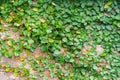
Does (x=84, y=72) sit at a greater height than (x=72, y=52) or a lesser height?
lesser

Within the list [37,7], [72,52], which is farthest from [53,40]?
[37,7]

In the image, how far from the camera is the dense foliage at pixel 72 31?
11.4ft

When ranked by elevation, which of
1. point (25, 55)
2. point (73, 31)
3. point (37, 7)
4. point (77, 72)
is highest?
point (37, 7)

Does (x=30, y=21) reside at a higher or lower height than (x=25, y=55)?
higher

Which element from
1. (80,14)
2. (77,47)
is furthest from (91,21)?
(77,47)

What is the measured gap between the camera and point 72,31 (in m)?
3.57

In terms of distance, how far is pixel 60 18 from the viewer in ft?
11.8

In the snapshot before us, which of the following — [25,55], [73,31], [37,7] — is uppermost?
[37,7]

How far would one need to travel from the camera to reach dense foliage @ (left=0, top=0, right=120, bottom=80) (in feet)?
11.4

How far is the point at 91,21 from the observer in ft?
11.8

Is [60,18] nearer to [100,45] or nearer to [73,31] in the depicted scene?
[73,31]

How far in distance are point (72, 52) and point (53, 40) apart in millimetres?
299

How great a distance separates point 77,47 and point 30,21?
708 millimetres

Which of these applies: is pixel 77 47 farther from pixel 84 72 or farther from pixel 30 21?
pixel 30 21
